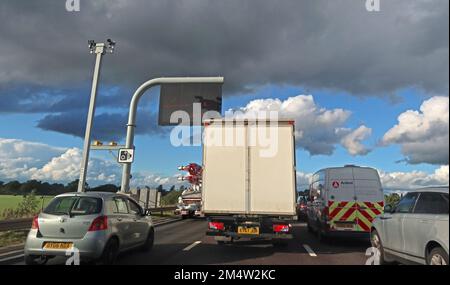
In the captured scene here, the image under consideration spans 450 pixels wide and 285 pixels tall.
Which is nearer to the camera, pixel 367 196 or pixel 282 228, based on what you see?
pixel 282 228

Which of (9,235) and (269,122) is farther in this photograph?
(9,235)

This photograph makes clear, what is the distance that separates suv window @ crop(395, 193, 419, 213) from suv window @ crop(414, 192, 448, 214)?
0.23 meters

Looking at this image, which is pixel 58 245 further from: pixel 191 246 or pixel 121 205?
pixel 191 246

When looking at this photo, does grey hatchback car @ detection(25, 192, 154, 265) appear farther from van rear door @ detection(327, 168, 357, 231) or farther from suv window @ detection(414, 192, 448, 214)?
van rear door @ detection(327, 168, 357, 231)

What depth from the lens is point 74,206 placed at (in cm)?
764

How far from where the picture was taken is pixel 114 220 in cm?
785

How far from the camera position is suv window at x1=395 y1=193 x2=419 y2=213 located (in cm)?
694

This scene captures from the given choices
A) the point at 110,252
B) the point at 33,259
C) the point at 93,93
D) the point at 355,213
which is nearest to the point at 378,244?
the point at 355,213

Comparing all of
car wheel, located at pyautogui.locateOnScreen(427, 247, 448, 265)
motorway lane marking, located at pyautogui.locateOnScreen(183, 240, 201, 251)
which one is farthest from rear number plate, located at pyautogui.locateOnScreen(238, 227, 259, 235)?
car wheel, located at pyautogui.locateOnScreen(427, 247, 448, 265)

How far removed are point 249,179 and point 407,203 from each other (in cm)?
382

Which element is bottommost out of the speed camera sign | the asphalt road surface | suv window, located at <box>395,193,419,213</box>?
the asphalt road surface
